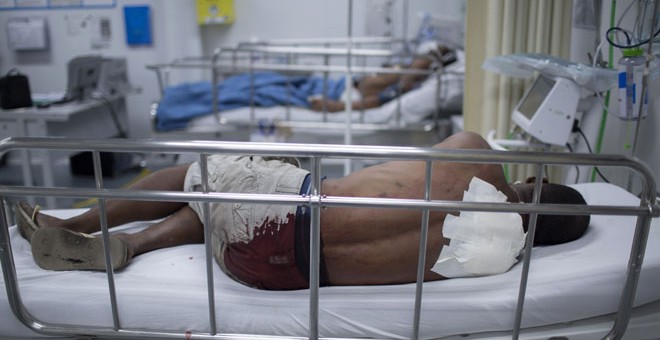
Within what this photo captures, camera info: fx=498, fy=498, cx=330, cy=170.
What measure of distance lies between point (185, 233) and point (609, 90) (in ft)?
5.43

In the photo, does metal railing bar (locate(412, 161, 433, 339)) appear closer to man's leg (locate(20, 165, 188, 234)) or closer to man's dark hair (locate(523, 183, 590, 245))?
man's dark hair (locate(523, 183, 590, 245))

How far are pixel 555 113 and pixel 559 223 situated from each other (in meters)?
0.57

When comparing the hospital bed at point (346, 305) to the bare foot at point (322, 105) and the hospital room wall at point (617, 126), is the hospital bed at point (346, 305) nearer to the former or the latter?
the hospital room wall at point (617, 126)

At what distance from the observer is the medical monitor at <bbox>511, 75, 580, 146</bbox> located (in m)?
1.83

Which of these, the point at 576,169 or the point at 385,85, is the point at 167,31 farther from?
the point at 576,169

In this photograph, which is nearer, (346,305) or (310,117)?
(346,305)

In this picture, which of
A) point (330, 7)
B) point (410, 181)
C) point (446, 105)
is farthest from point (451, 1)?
point (410, 181)

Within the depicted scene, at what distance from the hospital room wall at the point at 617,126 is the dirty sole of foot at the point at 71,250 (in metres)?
1.70

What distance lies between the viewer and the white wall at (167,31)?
191 inches

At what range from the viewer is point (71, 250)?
52.4 inches

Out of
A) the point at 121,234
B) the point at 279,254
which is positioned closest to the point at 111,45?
the point at 121,234

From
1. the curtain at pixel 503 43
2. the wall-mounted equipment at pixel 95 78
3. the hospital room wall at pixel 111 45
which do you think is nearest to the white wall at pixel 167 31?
the hospital room wall at pixel 111 45

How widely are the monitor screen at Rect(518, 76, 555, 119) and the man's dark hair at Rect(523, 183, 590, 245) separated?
0.53 meters

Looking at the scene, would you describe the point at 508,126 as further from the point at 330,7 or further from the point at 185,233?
the point at 330,7
